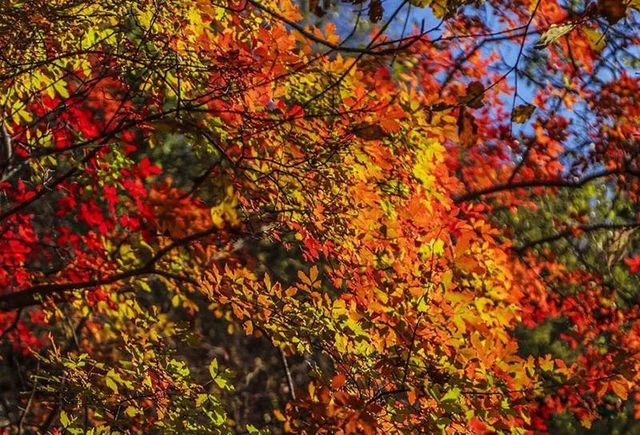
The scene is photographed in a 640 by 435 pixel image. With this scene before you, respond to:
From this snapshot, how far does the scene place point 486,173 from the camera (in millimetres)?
9125

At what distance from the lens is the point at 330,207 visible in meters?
4.68

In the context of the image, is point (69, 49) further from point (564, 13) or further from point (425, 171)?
point (564, 13)

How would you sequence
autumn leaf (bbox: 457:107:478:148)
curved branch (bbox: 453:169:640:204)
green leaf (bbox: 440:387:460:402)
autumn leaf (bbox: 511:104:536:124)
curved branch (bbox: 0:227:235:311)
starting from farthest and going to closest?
1. curved branch (bbox: 453:169:640:204)
2. curved branch (bbox: 0:227:235:311)
3. green leaf (bbox: 440:387:460:402)
4. autumn leaf (bbox: 511:104:536:124)
5. autumn leaf (bbox: 457:107:478:148)

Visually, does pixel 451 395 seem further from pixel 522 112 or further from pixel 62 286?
pixel 62 286

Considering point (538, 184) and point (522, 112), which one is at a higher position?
point (538, 184)

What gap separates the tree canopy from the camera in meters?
3.49

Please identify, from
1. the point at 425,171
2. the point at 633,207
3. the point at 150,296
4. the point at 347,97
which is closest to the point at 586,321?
the point at 633,207

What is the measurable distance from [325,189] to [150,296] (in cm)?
770

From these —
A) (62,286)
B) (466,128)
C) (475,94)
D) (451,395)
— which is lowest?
(451,395)

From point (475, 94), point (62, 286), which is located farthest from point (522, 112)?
point (62, 286)

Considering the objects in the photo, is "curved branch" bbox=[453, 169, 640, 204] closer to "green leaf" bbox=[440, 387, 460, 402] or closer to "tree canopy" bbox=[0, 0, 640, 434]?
"tree canopy" bbox=[0, 0, 640, 434]

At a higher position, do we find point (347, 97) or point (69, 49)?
point (347, 97)

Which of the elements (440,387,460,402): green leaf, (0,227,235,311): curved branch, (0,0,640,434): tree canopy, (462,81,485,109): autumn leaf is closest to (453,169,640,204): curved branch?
(0,0,640,434): tree canopy

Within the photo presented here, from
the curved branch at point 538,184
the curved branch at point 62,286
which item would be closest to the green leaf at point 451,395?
the curved branch at point 62,286
